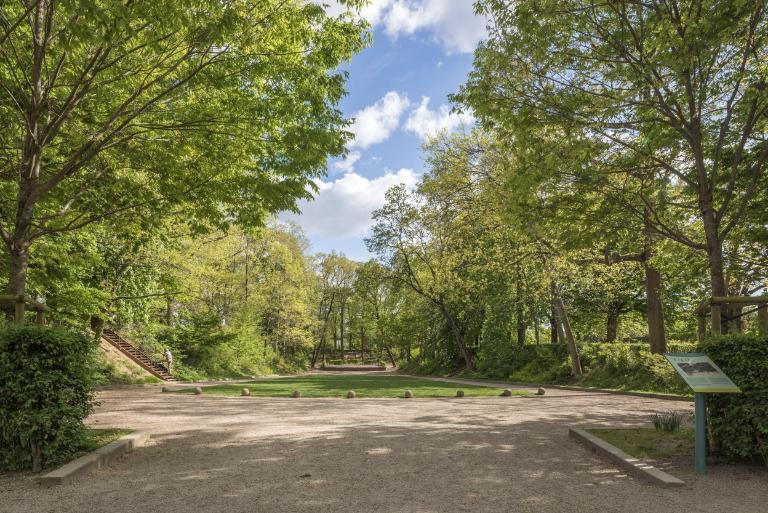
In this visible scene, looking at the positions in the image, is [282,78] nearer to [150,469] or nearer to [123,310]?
[150,469]

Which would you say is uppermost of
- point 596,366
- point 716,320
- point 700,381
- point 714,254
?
point 714,254

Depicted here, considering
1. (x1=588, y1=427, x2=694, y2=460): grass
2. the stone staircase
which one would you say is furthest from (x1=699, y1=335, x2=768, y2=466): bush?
the stone staircase

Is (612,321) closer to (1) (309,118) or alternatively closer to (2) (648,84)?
(2) (648,84)

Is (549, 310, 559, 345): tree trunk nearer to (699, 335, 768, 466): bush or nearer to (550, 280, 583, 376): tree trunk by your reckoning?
(550, 280, 583, 376): tree trunk

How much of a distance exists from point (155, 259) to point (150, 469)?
58.5ft

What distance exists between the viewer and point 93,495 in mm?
4547

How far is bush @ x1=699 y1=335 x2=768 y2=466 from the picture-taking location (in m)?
5.00

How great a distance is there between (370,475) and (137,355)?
885 inches

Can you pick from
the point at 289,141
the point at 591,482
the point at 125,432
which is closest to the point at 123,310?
the point at 125,432

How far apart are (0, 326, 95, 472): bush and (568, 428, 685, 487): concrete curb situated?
6.03 m

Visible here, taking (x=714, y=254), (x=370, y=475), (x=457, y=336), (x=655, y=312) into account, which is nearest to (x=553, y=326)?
(x=457, y=336)

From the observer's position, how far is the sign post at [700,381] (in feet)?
16.1

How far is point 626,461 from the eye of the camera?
17.6 ft

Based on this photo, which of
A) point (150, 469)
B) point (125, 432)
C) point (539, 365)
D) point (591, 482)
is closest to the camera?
point (591, 482)
